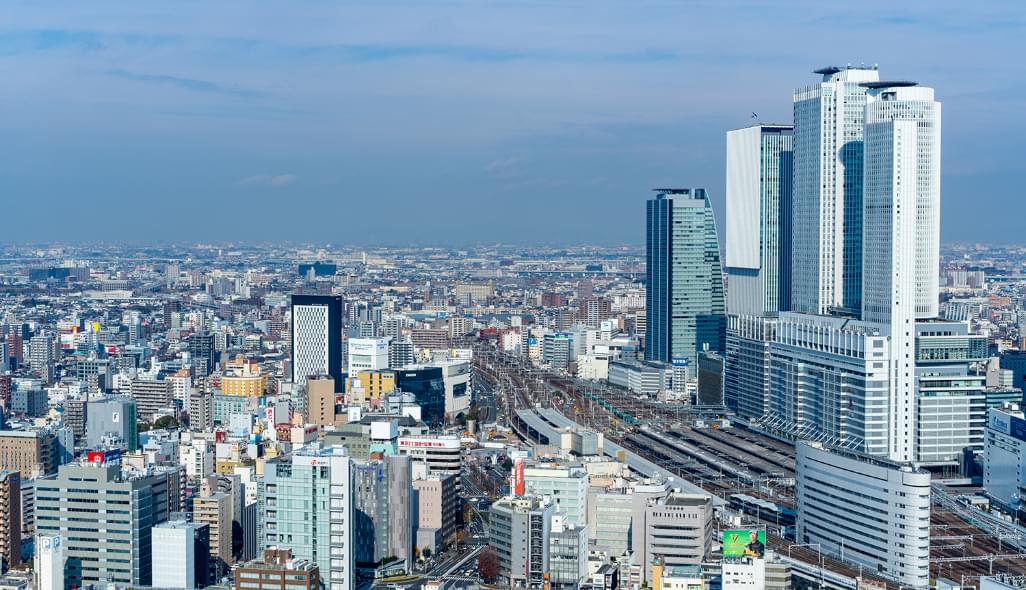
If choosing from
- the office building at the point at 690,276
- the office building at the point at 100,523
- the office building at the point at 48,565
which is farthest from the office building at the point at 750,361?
the office building at the point at 48,565

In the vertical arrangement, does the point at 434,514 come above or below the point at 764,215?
below

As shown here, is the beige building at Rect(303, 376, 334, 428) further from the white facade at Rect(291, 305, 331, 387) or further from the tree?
the tree

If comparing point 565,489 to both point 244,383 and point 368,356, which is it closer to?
point 244,383

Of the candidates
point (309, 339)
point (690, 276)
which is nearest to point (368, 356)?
point (309, 339)

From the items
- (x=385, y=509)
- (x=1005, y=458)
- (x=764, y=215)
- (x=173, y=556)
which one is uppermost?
(x=764, y=215)

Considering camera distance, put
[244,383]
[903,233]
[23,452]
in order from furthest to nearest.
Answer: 1. [244,383]
2. [903,233]
3. [23,452]
